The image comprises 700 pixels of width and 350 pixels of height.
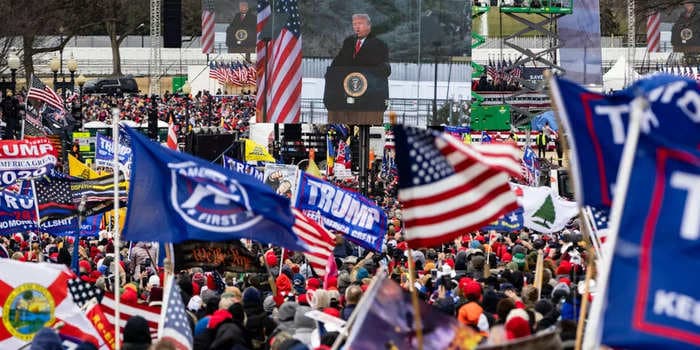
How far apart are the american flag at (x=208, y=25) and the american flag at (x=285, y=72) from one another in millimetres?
41738

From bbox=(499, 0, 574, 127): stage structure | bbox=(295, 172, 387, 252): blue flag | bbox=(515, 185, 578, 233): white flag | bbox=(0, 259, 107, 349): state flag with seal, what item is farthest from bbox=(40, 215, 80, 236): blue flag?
bbox=(499, 0, 574, 127): stage structure

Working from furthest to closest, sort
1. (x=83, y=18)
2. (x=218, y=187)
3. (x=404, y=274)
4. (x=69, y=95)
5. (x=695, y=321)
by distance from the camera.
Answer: (x=83, y=18) < (x=69, y=95) < (x=404, y=274) < (x=218, y=187) < (x=695, y=321)

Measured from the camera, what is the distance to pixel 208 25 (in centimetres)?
7881

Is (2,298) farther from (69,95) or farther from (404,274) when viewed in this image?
(69,95)

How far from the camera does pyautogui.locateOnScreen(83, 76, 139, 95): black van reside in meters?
78.2

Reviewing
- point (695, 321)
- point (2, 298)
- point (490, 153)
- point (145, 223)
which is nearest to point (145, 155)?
point (145, 223)

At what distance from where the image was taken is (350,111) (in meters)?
35.4

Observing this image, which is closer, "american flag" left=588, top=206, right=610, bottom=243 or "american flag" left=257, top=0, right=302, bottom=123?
"american flag" left=588, top=206, right=610, bottom=243

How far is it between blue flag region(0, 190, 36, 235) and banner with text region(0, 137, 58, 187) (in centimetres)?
48

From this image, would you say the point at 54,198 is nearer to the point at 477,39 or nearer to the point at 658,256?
the point at 658,256

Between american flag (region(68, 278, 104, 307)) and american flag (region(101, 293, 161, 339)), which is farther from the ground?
american flag (region(68, 278, 104, 307))

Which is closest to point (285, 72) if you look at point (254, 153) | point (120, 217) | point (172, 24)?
point (254, 153)

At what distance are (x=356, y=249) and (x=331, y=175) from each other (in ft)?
55.8

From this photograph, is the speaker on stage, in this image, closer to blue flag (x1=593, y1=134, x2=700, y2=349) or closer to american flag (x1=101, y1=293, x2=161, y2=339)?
american flag (x1=101, y1=293, x2=161, y2=339)
